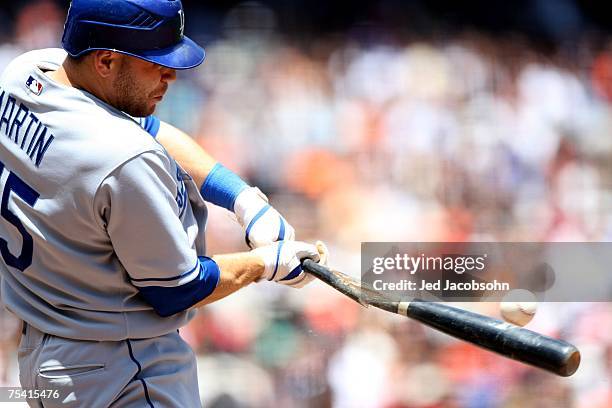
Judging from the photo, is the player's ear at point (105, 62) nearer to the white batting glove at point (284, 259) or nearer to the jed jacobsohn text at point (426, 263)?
the white batting glove at point (284, 259)

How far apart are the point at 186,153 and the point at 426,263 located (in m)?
1.85

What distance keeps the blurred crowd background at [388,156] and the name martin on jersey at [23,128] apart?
2.07 metres

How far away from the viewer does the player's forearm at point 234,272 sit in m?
2.03

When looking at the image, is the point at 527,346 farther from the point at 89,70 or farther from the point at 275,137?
the point at 275,137

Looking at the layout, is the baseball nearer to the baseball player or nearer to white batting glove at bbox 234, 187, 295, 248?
white batting glove at bbox 234, 187, 295, 248

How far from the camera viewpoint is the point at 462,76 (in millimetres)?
4477

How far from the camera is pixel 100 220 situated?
1.89 m

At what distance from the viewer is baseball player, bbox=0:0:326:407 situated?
6.18 feet

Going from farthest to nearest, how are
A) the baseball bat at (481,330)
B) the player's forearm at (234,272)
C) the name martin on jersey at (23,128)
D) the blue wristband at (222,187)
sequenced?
the blue wristband at (222,187) → the player's forearm at (234,272) → the name martin on jersey at (23,128) → the baseball bat at (481,330)

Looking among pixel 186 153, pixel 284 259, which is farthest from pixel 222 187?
pixel 284 259

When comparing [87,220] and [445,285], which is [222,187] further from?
[445,285]

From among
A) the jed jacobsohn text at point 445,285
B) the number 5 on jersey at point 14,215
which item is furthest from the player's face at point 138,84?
the jed jacobsohn text at point 445,285

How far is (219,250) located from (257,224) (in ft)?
5.74

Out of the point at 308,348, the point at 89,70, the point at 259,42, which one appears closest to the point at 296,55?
the point at 259,42
